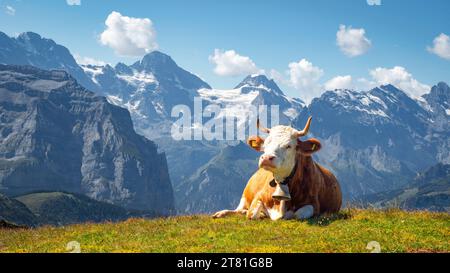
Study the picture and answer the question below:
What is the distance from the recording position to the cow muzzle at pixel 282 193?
19.4 meters

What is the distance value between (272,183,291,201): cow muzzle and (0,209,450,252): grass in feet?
3.05

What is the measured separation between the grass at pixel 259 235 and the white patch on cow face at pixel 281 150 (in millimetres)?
1914

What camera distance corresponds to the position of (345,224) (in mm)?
18156

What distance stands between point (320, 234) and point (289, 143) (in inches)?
165

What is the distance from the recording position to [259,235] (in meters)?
16.5

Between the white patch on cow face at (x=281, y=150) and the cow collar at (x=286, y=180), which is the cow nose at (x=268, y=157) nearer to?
the white patch on cow face at (x=281, y=150)

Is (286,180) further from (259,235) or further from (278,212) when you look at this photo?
(259,235)

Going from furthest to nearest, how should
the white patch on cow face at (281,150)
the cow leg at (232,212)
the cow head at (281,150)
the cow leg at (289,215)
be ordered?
the cow leg at (232,212), the cow leg at (289,215), the white patch on cow face at (281,150), the cow head at (281,150)

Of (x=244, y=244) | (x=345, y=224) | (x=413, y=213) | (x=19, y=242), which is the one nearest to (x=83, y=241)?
(x=19, y=242)

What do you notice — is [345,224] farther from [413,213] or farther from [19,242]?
[19,242]

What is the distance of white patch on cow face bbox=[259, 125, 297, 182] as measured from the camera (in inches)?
736

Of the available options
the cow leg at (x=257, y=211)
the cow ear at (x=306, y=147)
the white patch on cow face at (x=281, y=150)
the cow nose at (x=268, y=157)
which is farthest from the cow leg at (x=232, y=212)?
the cow nose at (x=268, y=157)

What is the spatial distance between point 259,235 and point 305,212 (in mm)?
3938
